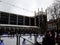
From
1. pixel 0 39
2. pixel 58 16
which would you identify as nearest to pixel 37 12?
pixel 58 16

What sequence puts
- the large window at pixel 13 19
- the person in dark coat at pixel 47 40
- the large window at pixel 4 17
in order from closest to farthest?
1. the person in dark coat at pixel 47 40
2. the large window at pixel 4 17
3. the large window at pixel 13 19

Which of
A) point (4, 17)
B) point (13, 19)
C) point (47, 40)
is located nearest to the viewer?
point (47, 40)

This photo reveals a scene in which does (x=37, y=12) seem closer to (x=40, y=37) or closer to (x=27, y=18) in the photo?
(x=27, y=18)

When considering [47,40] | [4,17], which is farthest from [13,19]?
[47,40]

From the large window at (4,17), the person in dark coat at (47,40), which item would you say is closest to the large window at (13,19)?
the large window at (4,17)

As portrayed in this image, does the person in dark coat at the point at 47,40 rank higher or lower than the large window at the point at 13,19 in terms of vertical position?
lower

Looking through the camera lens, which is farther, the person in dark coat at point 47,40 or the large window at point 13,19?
the large window at point 13,19

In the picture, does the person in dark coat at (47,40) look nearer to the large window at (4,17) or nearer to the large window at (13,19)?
the large window at (4,17)

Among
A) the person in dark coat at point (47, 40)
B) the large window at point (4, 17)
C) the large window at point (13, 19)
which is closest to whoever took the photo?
the person in dark coat at point (47, 40)

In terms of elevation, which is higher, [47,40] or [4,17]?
Answer: [4,17]

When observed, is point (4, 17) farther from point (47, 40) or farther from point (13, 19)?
point (47, 40)

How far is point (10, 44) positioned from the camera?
220 inches

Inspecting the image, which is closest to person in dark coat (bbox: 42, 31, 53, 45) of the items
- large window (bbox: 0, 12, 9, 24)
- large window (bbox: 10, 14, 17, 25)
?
large window (bbox: 0, 12, 9, 24)

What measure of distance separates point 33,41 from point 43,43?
454mm
